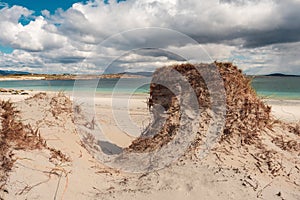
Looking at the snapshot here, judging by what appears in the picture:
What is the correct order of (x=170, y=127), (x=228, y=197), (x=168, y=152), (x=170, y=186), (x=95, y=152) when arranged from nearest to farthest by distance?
(x=228, y=197), (x=170, y=186), (x=168, y=152), (x=170, y=127), (x=95, y=152)

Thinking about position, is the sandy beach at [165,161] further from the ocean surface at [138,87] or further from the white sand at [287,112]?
the ocean surface at [138,87]

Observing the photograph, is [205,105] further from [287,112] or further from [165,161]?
[287,112]

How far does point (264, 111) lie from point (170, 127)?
7.27 ft

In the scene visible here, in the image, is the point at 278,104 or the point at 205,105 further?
the point at 278,104

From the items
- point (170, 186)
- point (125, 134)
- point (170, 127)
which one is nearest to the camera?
point (170, 186)

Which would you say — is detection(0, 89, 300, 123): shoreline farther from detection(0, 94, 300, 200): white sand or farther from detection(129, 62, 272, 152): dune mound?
detection(0, 94, 300, 200): white sand

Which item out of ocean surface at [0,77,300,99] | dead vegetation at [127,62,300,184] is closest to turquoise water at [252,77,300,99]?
ocean surface at [0,77,300,99]

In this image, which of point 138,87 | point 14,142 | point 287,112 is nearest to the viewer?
point 14,142

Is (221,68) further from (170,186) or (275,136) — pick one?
(170,186)

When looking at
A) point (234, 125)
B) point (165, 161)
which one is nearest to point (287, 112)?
point (234, 125)

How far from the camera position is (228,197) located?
4.65 m

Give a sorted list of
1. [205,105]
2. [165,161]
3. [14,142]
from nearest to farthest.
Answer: [165,161]
[14,142]
[205,105]

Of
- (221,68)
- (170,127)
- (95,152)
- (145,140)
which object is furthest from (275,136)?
(95,152)

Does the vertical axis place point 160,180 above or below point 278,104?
below
